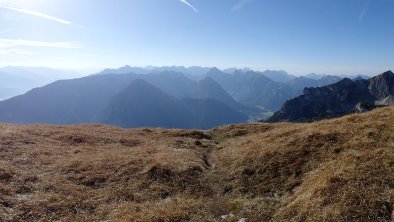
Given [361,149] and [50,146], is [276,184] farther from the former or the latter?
[50,146]

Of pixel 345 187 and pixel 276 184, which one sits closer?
pixel 345 187

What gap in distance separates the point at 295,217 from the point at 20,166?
886 inches

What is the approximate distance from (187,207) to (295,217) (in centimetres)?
635

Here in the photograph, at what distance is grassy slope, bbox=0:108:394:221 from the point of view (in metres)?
18.5

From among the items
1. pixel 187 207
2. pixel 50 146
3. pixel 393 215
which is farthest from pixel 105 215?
pixel 50 146

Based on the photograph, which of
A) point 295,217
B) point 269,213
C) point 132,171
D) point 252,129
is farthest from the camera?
point 252,129

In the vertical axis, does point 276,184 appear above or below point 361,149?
below

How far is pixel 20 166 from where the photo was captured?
2889 centimetres

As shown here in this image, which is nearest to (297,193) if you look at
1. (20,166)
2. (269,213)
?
(269,213)

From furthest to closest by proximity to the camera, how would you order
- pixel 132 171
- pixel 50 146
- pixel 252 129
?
pixel 252 129 < pixel 50 146 < pixel 132 171

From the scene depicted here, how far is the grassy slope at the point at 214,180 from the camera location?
18.5 meters

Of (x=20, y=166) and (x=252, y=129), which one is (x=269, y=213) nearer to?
(x=20, y=166)

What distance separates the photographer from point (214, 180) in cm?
2662

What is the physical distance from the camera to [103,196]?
76.9ft
